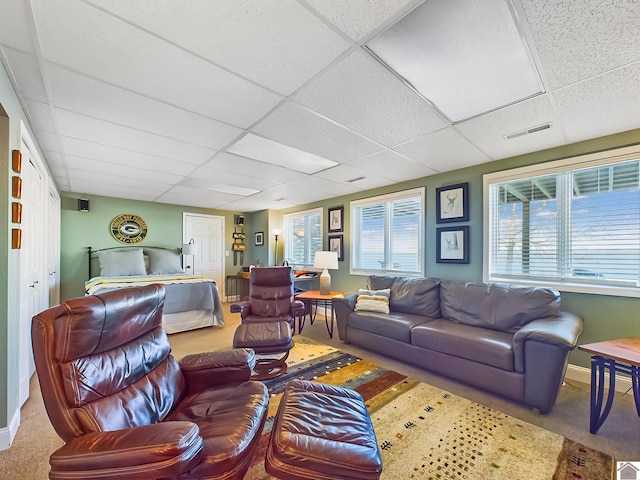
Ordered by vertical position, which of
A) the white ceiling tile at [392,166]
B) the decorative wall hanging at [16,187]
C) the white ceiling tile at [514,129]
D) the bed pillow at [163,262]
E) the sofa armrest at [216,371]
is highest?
the white ceiling tile at [514,129]

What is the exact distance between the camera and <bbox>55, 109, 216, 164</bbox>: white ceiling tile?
2234mm

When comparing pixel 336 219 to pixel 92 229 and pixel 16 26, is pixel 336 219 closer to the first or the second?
pixel 16 26

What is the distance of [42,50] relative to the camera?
145cm

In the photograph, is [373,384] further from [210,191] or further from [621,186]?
[210,191]

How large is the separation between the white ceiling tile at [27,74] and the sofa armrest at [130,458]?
1979 millimetres

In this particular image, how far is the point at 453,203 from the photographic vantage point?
3.60m

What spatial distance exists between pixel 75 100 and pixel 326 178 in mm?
2738

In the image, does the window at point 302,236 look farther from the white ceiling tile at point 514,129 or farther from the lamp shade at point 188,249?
the white ceiling tile at point 514,129

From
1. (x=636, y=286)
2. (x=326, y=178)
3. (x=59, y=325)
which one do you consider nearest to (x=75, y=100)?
(x=59, y=325)

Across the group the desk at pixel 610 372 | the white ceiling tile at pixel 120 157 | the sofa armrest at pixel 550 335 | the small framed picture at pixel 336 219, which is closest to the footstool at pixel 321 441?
the sofa armrest at pixel 550 335

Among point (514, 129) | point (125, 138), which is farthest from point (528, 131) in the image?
point (125, 138)

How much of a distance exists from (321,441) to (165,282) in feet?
12.9

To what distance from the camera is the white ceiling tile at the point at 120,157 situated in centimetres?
276

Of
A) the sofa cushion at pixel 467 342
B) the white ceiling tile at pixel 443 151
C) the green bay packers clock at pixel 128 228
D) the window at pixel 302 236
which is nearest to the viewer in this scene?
the sofa cushion at pixel 467 342
